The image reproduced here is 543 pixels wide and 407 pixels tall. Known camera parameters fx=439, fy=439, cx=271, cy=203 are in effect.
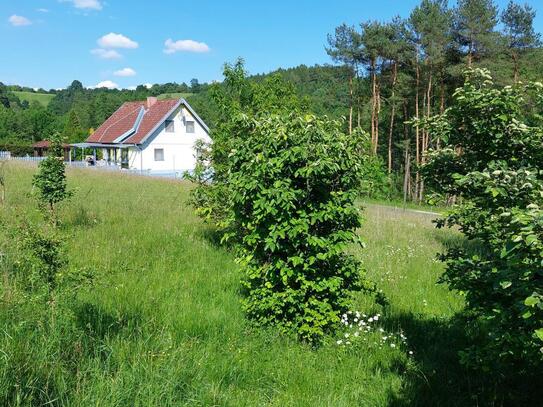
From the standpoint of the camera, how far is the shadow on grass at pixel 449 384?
376cm

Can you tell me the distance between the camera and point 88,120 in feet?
271

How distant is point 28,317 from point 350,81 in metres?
35.3

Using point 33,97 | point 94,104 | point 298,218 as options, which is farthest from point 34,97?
point 298,218

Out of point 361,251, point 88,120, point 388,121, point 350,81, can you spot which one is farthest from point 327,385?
point 88,120

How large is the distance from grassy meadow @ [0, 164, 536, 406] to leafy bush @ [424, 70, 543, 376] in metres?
0.97

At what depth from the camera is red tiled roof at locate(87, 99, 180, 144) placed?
38.9 m

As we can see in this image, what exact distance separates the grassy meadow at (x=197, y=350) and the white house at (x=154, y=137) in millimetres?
33089

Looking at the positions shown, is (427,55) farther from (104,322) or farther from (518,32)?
(104,322)

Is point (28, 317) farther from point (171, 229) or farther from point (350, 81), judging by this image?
point (350, 81)

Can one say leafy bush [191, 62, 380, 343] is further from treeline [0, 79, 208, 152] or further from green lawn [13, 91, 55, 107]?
green lawn [13, 91, 55, 107]

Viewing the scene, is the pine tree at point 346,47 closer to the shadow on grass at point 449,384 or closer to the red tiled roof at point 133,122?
the red tiled roof at point 133,122

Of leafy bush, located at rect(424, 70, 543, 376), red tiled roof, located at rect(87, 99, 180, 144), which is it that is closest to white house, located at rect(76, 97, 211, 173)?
red tiled roof, located at rect(87, 99, 180, 144)

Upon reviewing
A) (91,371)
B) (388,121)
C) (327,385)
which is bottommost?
(327,385)

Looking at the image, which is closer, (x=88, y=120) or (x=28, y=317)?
(x=28, y=317)
